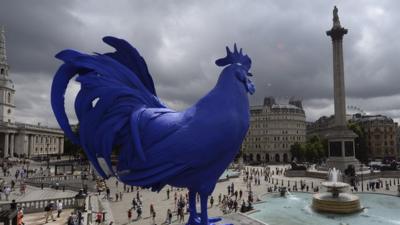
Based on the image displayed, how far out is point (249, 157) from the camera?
121500 millimetres

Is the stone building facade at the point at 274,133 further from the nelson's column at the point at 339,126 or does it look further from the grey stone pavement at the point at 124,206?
the grey stone pavement at the point at 124,206

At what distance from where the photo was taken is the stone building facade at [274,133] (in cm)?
11694

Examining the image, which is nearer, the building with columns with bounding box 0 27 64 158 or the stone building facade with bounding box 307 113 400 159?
the building with columns with bounding box 0 27 64 158

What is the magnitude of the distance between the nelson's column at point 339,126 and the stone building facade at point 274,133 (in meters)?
57.6

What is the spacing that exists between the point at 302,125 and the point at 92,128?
11982 centimetres

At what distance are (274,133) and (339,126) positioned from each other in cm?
5856

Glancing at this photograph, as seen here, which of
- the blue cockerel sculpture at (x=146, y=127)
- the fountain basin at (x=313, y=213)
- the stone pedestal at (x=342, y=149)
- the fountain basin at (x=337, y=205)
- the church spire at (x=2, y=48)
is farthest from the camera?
the church spire at (x=2, y=48)

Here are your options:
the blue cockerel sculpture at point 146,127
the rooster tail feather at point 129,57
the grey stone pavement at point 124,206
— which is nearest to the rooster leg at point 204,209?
the blue cockerel sculpture at point 146,127

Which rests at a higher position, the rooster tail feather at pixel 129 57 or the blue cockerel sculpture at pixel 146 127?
the rooster tail feather at pixel 129 57

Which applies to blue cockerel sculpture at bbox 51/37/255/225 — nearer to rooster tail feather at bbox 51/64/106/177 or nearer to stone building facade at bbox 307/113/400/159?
rooster tail feather at bbox 51/64/106/177

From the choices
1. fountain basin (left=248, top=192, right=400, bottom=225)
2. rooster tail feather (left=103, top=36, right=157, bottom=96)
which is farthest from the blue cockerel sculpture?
fountain basin (left=248, top=192, right=400, bottom=225)

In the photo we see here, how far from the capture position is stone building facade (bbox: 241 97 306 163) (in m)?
117

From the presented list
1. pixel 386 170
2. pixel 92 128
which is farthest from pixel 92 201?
pixel 386 170

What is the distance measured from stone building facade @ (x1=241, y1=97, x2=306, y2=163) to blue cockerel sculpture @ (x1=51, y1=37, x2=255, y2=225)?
10734 cm
